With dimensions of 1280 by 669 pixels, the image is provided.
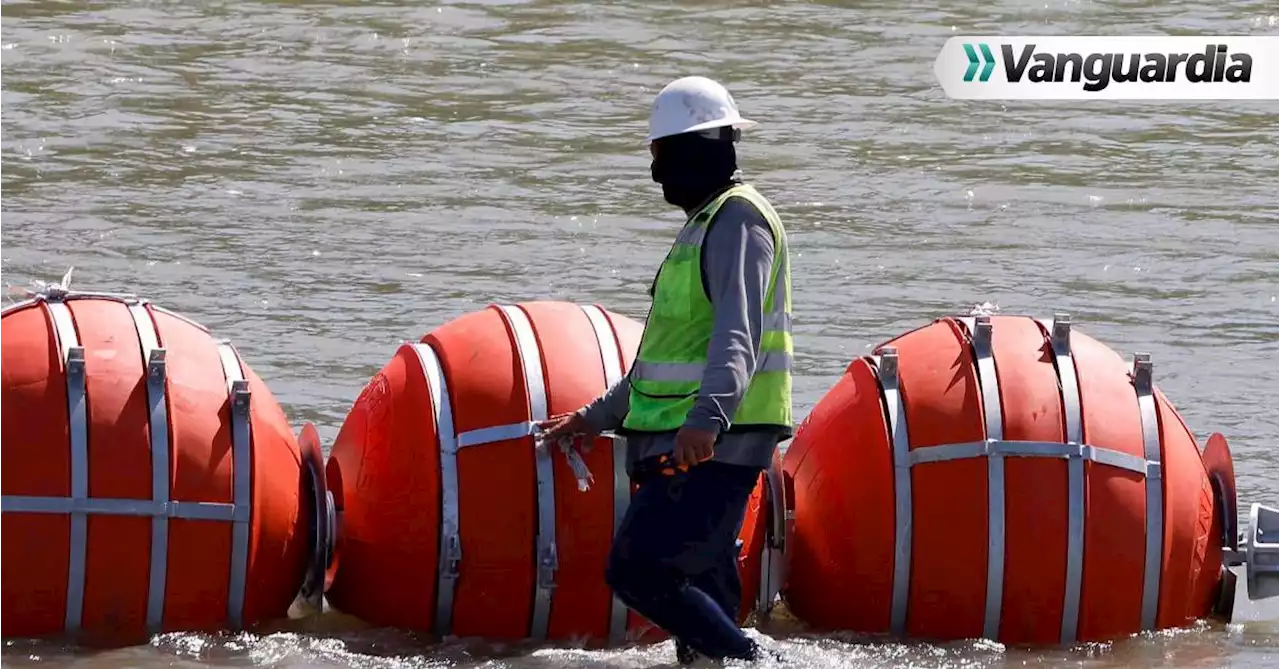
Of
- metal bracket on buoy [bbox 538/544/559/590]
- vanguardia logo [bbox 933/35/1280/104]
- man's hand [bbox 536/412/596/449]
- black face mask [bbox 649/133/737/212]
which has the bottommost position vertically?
metal bracket on buoy [bbox 538/544/559/590]

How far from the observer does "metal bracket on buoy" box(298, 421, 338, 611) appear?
6691 millimetres

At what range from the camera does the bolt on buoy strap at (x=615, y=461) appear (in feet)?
21.2

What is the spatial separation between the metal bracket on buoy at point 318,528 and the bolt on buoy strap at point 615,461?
36.3 inches

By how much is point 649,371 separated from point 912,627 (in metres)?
→ 1.28

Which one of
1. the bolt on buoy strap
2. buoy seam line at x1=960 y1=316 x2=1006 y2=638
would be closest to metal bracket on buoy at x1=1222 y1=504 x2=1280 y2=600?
buoy seam line at x1=960 y1=316 x2=1006 y2=638

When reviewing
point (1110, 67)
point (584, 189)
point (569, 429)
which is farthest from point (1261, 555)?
point (1110, 67)

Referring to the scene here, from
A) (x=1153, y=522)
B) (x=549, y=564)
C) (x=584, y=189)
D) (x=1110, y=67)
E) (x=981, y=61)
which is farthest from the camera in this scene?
(x=981, y=61)

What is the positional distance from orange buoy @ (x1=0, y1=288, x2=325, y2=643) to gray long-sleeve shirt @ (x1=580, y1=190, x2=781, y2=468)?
122 cm

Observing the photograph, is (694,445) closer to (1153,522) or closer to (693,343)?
(693,343)

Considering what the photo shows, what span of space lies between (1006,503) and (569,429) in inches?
53.1

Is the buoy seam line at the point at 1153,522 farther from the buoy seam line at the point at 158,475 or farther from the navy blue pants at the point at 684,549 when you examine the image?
the buoy seam line at the point at 158,475

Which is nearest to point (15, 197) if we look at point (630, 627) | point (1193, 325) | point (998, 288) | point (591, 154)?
point (591, 154)

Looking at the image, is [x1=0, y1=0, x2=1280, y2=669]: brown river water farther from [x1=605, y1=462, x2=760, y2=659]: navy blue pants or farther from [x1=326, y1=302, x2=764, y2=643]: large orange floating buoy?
[x1=605, y1=462, x2=760, y2=659]: navy blue pants

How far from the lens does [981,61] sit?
68.2ft
